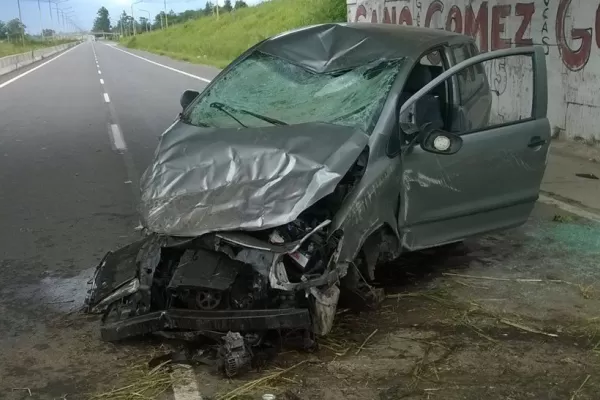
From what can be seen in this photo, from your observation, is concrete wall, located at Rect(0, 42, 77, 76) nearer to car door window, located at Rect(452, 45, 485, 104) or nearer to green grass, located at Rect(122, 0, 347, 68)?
green grass, located at Rect(122, 0, 347, 68)

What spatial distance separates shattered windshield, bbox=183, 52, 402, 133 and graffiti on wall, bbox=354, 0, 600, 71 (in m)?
6.08

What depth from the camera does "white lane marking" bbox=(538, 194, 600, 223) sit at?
22.3 feet

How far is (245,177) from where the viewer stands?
158 inches

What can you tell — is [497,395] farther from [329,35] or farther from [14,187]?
[14,187]

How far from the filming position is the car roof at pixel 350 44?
5.08 metres

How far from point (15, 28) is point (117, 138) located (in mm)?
59309

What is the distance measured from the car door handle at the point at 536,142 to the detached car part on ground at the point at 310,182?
0.02 meters

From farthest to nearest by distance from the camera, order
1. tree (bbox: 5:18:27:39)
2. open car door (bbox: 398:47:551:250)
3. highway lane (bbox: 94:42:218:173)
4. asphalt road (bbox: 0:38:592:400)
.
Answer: tree (bbox: 5:18:27:39)
highway lane (bbox: 94:42:218:173)
open car door (bbox: 398:47:551:250)
asphalt road (bbox: 0:38:592:400)

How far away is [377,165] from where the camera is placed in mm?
4305

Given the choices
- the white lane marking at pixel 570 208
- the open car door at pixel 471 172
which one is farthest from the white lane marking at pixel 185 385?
the white lane marking at pixel 570 208

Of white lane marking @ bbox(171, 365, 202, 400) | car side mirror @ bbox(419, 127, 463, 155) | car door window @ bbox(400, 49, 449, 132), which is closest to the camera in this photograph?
white lane marking @ bbox(171, 365, 202, 400)

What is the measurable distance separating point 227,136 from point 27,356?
1.77 metres

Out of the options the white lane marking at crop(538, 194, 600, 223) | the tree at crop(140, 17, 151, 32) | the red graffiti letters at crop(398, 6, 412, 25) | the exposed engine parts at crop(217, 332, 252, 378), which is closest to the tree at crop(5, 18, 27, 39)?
the red graffiti letters at crop(398, 6, 412, 25)

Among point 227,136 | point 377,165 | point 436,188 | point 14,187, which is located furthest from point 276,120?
point 14,187
